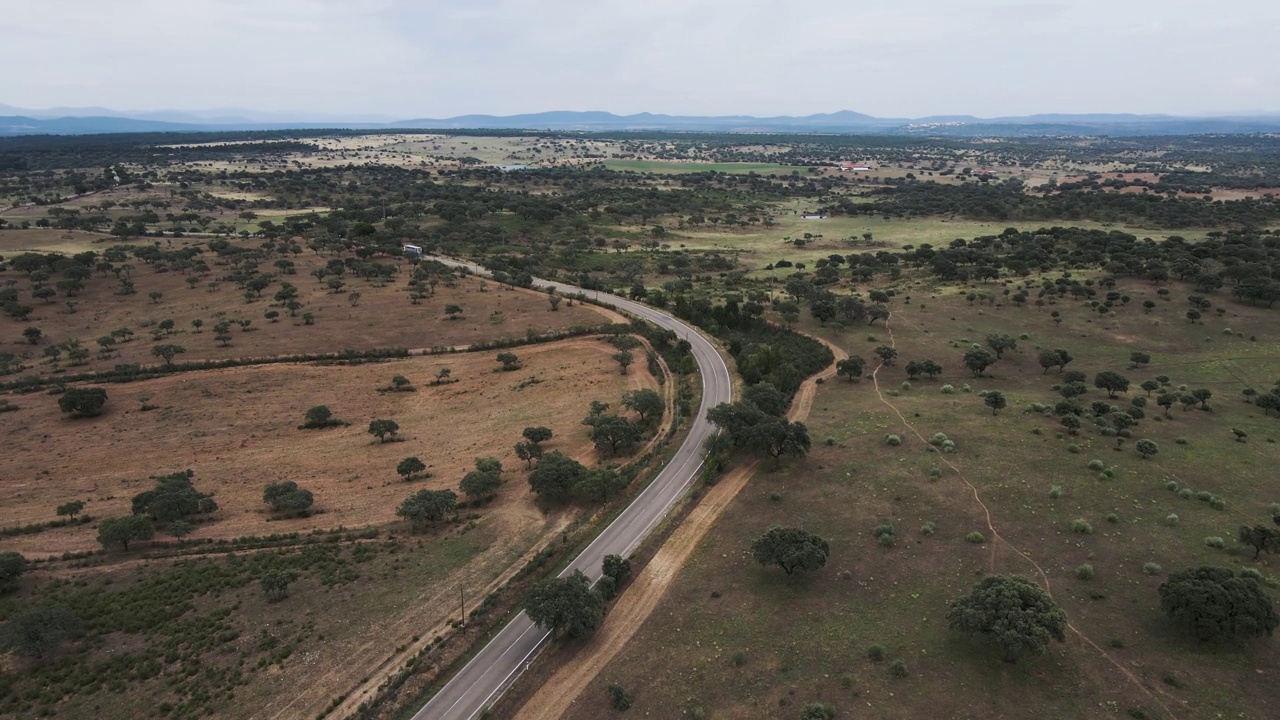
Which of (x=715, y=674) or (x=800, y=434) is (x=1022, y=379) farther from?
(x=715, y=674)

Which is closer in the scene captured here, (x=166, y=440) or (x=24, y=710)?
(x=24, y=710)

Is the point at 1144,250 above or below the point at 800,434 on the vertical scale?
above

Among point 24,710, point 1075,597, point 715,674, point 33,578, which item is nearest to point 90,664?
point 24,710

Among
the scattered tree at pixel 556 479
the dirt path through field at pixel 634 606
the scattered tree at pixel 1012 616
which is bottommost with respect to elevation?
the dirt path through field at pixel 634 606

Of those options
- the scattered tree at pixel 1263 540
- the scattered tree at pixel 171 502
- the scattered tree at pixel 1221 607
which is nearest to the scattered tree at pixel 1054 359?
the scattered tree at pixel 1263 540

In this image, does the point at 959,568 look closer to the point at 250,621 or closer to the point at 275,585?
the point at 275,585

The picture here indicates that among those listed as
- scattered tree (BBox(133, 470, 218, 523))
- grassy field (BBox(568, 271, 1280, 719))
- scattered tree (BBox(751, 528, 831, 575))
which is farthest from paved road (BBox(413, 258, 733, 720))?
scattered tree (BBox(133, 470, 218, 523))

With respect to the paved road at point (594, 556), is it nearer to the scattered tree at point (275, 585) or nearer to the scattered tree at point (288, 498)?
A: the scattered tree at point (275, 585)
